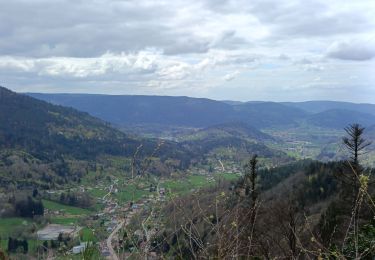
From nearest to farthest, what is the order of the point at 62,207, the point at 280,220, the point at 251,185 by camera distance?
1. the point at 251,185
2. the point at 280,220
3. the point at 62,207

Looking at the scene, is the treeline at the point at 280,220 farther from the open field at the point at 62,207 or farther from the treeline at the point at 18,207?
the treeline at the point at 18,207

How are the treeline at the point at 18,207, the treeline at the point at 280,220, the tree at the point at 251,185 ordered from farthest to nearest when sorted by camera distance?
the treeline at the point at 18,207
the tree at the point at 251,185
the treeline at the point at 280,220

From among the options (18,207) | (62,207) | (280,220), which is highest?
(280,220)

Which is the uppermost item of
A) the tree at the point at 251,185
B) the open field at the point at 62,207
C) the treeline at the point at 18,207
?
the tree at the point at 251,185

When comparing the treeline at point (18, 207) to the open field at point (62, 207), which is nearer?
the treeline at point (18, 207)

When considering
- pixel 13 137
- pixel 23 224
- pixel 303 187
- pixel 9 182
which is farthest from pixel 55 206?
pixel 13 137

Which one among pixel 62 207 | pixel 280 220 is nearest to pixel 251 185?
pixel 280 220

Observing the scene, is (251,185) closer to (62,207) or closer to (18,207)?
(18,207)

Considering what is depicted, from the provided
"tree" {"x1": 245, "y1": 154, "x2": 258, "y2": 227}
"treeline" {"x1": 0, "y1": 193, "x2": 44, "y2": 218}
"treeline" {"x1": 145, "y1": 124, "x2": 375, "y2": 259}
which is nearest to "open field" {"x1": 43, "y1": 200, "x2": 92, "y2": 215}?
"treeline" {"x1": 0, "y1": 193, "x2": 44, "y2": 218}

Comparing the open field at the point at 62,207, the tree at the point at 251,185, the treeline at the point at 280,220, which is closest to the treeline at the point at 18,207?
the open field at the point at 62,207

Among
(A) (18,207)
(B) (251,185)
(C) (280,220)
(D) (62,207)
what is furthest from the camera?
(D) (62,207)

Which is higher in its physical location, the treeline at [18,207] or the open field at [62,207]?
the treeline at [18,207]

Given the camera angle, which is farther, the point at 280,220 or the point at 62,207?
the point at 62,207
